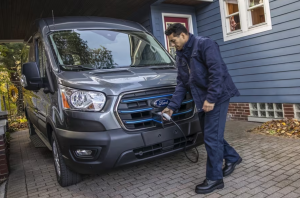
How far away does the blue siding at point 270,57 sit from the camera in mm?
5602

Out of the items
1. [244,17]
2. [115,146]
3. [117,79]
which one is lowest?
[115,146]

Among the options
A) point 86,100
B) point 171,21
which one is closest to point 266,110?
point 171,21

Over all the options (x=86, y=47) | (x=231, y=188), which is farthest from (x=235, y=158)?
(x=86, y=47)

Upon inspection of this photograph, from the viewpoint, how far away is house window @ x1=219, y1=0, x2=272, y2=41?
19.9 ft

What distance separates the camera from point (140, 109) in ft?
10.2

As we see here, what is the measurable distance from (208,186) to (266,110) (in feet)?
13.1

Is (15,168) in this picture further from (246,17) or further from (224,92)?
(246,17)

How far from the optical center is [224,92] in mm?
2932

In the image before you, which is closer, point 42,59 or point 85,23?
point 42,59

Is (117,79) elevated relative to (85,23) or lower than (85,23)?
lower

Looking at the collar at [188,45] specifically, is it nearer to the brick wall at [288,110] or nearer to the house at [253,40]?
A: the house at [253,40]

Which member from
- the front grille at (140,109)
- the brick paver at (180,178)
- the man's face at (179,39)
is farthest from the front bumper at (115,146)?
the man's face at (179,39)

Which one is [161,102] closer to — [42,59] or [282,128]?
[42,59]

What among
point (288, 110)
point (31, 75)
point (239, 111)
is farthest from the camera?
point (239, 111)
